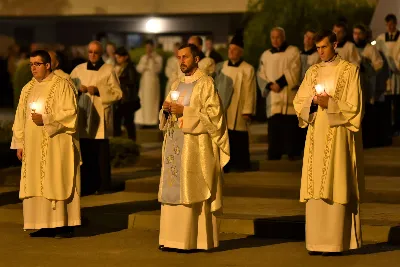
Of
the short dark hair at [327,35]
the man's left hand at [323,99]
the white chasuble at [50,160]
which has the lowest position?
the white chasuble at [50,160]

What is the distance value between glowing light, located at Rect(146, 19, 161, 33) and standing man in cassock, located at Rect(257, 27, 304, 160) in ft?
73.9

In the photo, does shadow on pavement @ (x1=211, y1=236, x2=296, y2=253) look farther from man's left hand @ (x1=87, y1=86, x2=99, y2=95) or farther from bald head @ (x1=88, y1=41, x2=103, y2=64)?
bald head @ (x1=88, y1=41, x2=103, y2=64)

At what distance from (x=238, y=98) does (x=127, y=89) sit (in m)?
3.81

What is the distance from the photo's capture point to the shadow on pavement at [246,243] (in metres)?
12.5

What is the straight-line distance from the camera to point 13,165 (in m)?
17.0

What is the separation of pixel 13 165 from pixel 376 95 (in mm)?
5012

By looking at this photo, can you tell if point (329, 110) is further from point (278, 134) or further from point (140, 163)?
point (140, 163)

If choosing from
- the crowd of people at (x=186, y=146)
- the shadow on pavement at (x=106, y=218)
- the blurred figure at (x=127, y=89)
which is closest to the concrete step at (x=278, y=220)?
the shadow on pavement at (x=106, y=218)

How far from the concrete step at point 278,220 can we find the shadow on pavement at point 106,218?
5.9 inches

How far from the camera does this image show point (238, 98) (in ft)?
54.9

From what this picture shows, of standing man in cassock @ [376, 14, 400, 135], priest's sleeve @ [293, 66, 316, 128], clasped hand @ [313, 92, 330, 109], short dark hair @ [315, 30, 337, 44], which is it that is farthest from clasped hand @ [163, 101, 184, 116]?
standing man in cassock @ [376, 14, 400, 135]

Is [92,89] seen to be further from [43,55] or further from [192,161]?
[192,161]

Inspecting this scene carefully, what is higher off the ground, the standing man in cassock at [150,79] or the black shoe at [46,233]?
the standing man in cassock at [150,79]

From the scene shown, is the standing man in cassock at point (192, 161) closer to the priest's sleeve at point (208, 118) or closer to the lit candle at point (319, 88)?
the priest's sleeve at point (208, 118)
